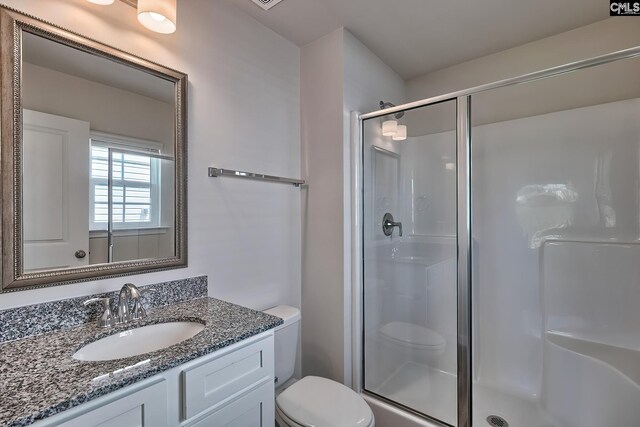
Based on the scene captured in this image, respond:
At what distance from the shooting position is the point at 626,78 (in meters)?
1.73

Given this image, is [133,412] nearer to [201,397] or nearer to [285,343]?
[201,397]

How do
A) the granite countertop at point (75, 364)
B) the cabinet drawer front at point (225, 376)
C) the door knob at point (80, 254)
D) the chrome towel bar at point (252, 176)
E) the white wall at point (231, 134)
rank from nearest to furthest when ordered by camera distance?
1. the granite countertop at point (75, 364)
2. the cabinet drawer front at point (225, 376)
3. the door knob at point (80, 254)
4. the white wall at point (231, 134)
5. the chrome towel bar at point (252, 176)

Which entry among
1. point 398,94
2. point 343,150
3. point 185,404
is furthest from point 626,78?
point 185,404

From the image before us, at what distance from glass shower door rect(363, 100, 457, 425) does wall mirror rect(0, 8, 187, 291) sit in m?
1.17

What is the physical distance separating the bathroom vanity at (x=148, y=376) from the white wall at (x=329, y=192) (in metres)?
0.77

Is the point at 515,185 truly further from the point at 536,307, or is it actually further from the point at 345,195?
the point at 345,195

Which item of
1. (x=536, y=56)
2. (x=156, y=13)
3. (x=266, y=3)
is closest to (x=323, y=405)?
(x=156, y=13)

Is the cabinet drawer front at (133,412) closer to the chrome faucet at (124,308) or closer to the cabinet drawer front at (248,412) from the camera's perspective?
the cabinet drawer front at (248,412)

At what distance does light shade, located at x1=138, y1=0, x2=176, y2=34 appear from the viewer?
3.86 feet

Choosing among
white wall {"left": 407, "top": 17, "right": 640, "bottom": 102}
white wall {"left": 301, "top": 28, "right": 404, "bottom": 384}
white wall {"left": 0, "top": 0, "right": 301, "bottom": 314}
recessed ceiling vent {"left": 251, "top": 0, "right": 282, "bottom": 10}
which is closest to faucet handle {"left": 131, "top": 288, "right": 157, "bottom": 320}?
white wall {"left": 0, "top": 0, "right": 301, "bottom": 314}

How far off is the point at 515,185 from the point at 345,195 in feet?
3.94

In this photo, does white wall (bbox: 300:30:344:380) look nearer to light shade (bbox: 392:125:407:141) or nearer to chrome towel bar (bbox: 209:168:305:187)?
chrome towel bar (bbox: 209:168:305:187)

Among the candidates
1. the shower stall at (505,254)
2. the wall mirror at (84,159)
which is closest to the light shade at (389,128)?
the shower stall at (505,254)

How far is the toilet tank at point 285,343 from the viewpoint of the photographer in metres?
1.64
